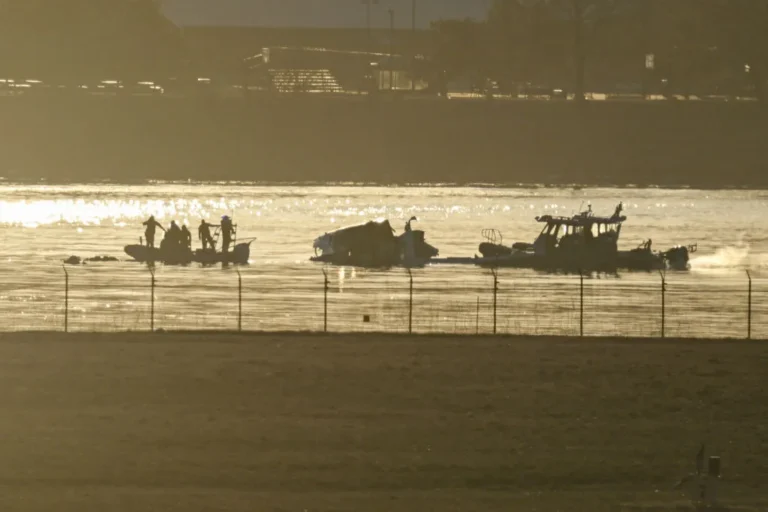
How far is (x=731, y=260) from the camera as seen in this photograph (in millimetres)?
67250

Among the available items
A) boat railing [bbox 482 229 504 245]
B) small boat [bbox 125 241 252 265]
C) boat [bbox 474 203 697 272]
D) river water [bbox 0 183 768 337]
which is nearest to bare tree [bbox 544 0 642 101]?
river water [bbox 0 183 768 337]

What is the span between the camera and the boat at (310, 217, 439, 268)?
64438 millimetres

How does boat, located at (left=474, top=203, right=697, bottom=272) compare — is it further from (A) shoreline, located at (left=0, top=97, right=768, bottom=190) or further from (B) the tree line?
(B) the tree line

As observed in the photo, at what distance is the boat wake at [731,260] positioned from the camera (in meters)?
64.0

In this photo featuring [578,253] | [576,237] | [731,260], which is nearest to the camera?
[578,253]

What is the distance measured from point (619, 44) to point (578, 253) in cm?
11228

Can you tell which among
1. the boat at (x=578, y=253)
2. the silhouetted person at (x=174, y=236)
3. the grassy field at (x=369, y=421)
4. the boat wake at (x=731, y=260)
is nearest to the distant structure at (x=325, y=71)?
the boat wake at (x=731, y=260)

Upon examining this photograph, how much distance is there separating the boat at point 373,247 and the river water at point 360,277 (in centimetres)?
107

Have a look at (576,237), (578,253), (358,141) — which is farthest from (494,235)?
(358,141)

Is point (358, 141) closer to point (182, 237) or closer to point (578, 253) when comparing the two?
point (182, 237)

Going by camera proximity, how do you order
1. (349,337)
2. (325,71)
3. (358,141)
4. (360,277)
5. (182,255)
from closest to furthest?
(349,337) < (360,277) < (182,255) < (358,141) < (325,71)

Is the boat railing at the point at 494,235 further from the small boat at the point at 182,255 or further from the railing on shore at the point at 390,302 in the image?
the small boat at the point at 182,255

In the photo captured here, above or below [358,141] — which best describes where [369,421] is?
below

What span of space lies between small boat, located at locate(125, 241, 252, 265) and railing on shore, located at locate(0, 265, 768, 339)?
187cm
